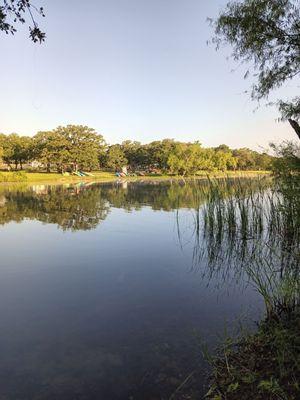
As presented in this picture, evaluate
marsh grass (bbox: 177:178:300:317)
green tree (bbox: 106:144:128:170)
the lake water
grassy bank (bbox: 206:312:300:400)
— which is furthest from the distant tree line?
grassy bank (bbox: 206:312:300:400)

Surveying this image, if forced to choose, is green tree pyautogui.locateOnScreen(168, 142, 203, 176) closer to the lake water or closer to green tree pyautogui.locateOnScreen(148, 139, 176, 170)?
green tree pyautogui.locateOnScreen(148, 139, 176, 170)

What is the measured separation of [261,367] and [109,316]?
112 inches

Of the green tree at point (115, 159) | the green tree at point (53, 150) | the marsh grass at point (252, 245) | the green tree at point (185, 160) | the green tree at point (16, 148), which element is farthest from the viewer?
the green tree at point (115, 159)

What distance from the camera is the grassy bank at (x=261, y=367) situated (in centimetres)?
296

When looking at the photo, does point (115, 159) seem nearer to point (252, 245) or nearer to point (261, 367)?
point (252, 245)

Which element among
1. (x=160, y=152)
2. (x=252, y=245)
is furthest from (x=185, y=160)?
(x=252, y=245)

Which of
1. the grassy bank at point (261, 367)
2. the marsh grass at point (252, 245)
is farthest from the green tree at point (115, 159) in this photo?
the grassy bank at point (261, 367)

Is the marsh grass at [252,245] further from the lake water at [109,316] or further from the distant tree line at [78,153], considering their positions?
the distant tree line at [78,153]

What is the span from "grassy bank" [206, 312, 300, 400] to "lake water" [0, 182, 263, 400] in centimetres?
31

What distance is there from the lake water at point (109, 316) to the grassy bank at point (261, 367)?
306 millimetres

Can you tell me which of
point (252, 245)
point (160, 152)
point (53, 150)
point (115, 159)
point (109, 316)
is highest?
point (160, 152)

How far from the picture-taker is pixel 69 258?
952cm

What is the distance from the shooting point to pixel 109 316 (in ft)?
18.3

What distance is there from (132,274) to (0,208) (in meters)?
15.1
